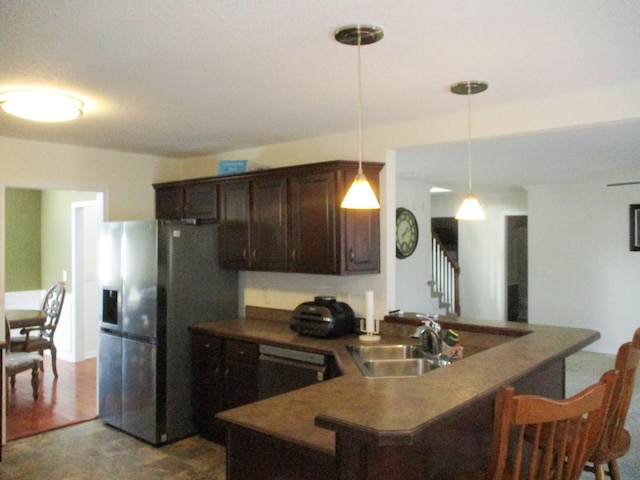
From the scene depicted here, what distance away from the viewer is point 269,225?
13.4ft

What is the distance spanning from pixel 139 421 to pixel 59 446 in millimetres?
588

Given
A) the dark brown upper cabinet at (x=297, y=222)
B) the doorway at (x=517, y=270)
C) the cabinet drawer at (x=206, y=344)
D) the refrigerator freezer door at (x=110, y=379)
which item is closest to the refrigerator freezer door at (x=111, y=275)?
the refrigerator freezer door at (x=110, y=379)

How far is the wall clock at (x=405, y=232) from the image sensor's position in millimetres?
6766

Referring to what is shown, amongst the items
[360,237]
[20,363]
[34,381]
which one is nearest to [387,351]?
[360,237]

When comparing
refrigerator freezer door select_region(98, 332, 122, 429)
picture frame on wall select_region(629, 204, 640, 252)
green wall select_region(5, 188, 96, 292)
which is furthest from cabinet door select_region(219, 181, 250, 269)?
picture frame on wall select_region(629, 204, 640, 252)

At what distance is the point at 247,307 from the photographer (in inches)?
185

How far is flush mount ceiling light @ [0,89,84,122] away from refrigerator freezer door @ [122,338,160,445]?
1815 millimetres

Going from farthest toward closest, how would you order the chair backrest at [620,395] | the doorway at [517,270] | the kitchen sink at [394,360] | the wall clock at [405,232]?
the doorway at [517,270] → the wall clock at [405,232] → the kitchen sink at [394,360] → the chair backrest at [620,395]

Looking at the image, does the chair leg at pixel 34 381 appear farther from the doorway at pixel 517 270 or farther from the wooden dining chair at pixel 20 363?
the doorway at pixel 517 270

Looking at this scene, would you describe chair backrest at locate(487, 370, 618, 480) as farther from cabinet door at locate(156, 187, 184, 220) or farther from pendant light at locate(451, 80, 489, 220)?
cabinet door at locate(156, 187, 184, 220)

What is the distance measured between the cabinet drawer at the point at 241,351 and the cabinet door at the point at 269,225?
62 centimetres

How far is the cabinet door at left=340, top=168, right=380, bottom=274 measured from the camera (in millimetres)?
3604

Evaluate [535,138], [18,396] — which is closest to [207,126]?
[535,138]

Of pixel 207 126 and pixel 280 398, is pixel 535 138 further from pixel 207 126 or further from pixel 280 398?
pixel 280 398
